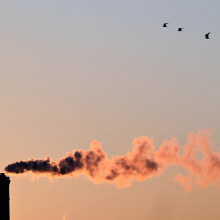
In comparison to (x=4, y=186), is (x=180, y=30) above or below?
above

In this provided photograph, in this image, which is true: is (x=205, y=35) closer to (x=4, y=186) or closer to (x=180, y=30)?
(x=180, y=30)

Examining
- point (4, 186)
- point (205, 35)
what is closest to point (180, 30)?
point (205, 35)

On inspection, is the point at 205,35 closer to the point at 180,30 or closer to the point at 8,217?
the point at 180,30

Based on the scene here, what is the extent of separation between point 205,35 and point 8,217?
43.0 metres

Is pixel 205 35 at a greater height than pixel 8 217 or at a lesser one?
greater

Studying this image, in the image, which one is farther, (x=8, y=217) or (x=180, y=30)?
(x=8, y=217)

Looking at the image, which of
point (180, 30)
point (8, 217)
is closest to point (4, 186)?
point (8, 217)

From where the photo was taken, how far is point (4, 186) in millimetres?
104500

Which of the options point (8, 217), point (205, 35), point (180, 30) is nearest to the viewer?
point (205, 35)

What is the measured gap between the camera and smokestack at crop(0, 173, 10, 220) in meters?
102

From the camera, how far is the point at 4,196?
103 m

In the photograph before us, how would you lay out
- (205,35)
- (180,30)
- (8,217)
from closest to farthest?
(205,35) → (180,30) → (8,217)

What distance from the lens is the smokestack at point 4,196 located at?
335 ft

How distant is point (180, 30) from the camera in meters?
88.0
